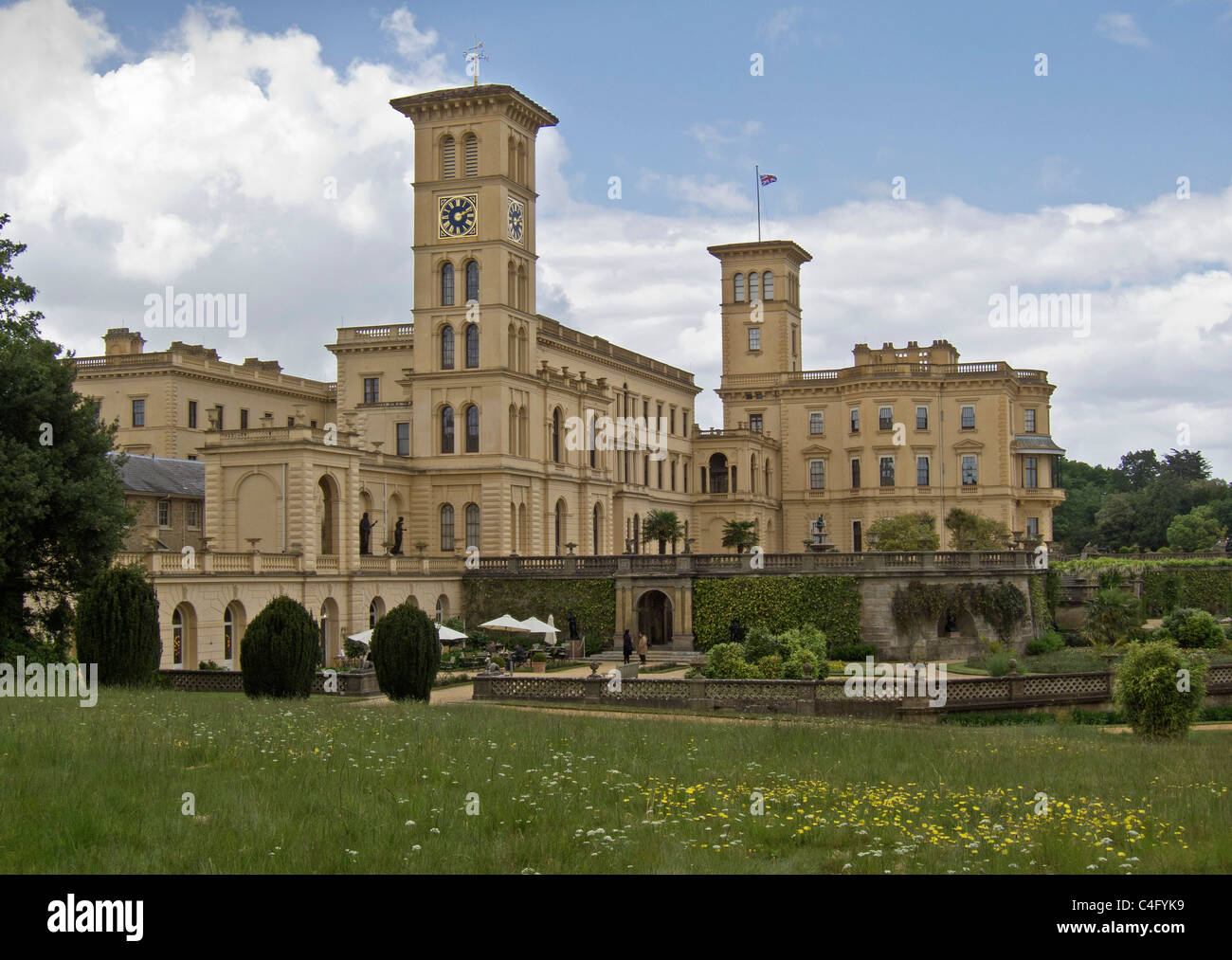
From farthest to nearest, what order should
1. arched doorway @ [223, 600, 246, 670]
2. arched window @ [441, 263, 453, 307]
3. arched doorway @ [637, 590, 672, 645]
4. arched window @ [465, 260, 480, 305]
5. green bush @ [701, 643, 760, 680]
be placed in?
arched window @ [441, 263, 453, 307] < arched window @ [465, 260, 480, 305] < arched doorway @ [637, 590, 672, 645] < arched doorway @ [223, 600, 246, 670] < green bush @ [701, 643, 760, 680]

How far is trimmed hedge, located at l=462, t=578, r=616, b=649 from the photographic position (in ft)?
170

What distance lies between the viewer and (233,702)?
25891 millimetres

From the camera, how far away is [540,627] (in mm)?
48344

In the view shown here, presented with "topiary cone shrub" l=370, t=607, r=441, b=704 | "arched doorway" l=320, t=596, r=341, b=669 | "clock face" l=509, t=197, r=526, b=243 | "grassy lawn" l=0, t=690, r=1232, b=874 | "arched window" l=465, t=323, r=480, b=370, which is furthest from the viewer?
"clock face" l=509, t=197, r=526, b=243

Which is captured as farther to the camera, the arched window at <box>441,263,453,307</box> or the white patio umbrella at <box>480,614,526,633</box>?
the arched window at <box>441,263,453,307</box>

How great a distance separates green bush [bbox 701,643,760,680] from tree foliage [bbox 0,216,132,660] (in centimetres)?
1552

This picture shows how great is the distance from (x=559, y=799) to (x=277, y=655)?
13.9 meters

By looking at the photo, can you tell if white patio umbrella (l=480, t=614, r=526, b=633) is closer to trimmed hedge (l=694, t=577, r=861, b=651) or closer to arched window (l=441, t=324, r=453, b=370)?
trimmed hedge (l=694, t=577, r=861, b=651)

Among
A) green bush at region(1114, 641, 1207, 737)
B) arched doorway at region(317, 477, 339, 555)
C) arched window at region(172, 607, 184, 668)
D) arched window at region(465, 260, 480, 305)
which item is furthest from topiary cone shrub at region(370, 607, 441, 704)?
arched window at region(465, 260, 480, 305)

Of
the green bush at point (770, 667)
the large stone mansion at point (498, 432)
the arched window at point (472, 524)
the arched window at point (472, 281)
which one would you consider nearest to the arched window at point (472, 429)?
the large stone mansion at point (498, 432)

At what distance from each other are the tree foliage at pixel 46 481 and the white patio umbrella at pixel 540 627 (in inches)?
746
